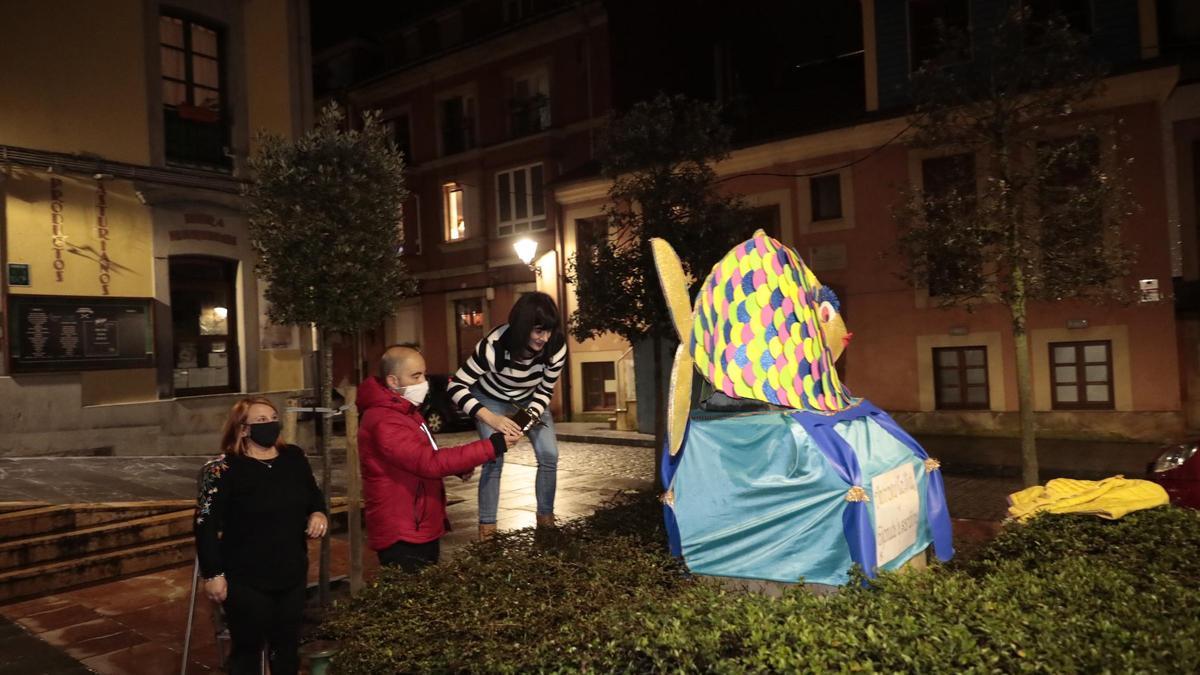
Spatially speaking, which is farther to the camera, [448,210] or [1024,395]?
[448,210]

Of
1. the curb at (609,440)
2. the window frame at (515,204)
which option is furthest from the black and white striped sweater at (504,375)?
the window frame at (515,204)

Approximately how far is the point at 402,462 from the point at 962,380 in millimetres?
13387

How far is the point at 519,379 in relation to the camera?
4980mm

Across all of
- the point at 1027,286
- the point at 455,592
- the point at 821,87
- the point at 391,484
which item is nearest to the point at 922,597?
the point at 455,592

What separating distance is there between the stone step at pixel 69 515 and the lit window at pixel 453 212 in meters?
16.5

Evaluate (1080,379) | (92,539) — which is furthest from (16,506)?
(1080,379)

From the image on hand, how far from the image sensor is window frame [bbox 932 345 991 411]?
1469 cm

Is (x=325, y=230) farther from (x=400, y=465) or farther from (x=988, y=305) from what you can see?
(x=988, y=305)

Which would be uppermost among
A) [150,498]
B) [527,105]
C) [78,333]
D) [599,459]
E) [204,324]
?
[527,105]

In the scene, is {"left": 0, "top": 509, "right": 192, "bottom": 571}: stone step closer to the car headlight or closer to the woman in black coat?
the woman in black coat

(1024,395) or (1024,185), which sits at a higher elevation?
(1024,185)

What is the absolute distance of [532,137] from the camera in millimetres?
21656

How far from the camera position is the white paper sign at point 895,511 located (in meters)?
3.77

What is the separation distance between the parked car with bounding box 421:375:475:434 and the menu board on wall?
23.5ft
